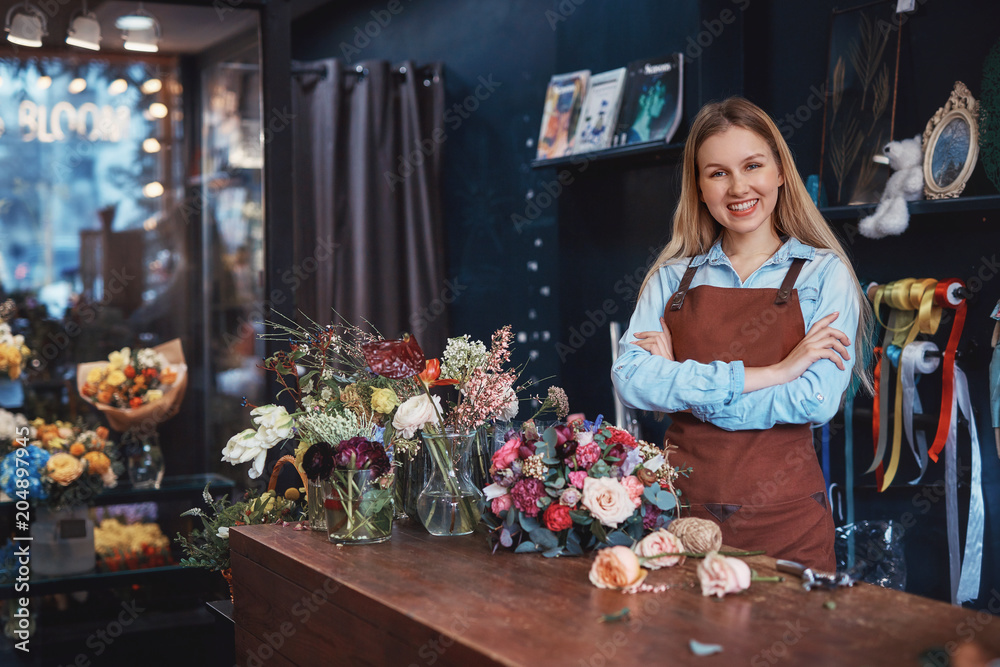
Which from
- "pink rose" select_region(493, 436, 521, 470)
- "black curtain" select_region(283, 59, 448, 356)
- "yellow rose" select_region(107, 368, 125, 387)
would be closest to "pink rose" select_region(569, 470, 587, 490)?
"pink rose" select_region(493, 436, 521, 470)

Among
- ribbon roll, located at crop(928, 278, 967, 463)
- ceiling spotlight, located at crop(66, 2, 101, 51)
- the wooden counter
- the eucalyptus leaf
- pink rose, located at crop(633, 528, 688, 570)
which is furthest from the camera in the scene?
ceiling spotlight, located at crop(66, 2, 101, 51)

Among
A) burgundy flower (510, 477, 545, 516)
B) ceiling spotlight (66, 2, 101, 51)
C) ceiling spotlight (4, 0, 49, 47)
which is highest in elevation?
ceiling spotlight (66, 2, 101, 51)

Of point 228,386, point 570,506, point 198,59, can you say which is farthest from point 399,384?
point 198,59

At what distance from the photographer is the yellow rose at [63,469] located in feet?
10.5

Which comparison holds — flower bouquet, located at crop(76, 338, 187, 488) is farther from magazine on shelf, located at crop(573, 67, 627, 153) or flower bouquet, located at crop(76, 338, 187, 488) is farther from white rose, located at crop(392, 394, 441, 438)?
white rose, located at crop(392, 394, 441, 438)

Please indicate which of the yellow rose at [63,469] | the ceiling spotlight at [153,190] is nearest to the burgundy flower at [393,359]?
the yellow rose at [63,469]

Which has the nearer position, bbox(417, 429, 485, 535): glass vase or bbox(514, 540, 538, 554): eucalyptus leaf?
bbox(514, 540, 538, 554): eucalyptus leaf

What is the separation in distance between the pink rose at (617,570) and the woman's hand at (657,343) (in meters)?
0.71

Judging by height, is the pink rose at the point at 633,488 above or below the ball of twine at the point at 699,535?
above

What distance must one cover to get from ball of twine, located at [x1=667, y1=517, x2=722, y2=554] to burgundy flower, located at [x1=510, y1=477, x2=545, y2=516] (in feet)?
0.73

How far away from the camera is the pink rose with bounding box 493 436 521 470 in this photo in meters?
1.57

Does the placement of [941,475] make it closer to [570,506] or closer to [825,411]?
[825,411]

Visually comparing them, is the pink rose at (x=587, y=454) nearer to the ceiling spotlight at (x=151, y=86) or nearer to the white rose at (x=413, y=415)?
the white rose at (x=413, y=415)

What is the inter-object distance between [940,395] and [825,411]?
1.09m
